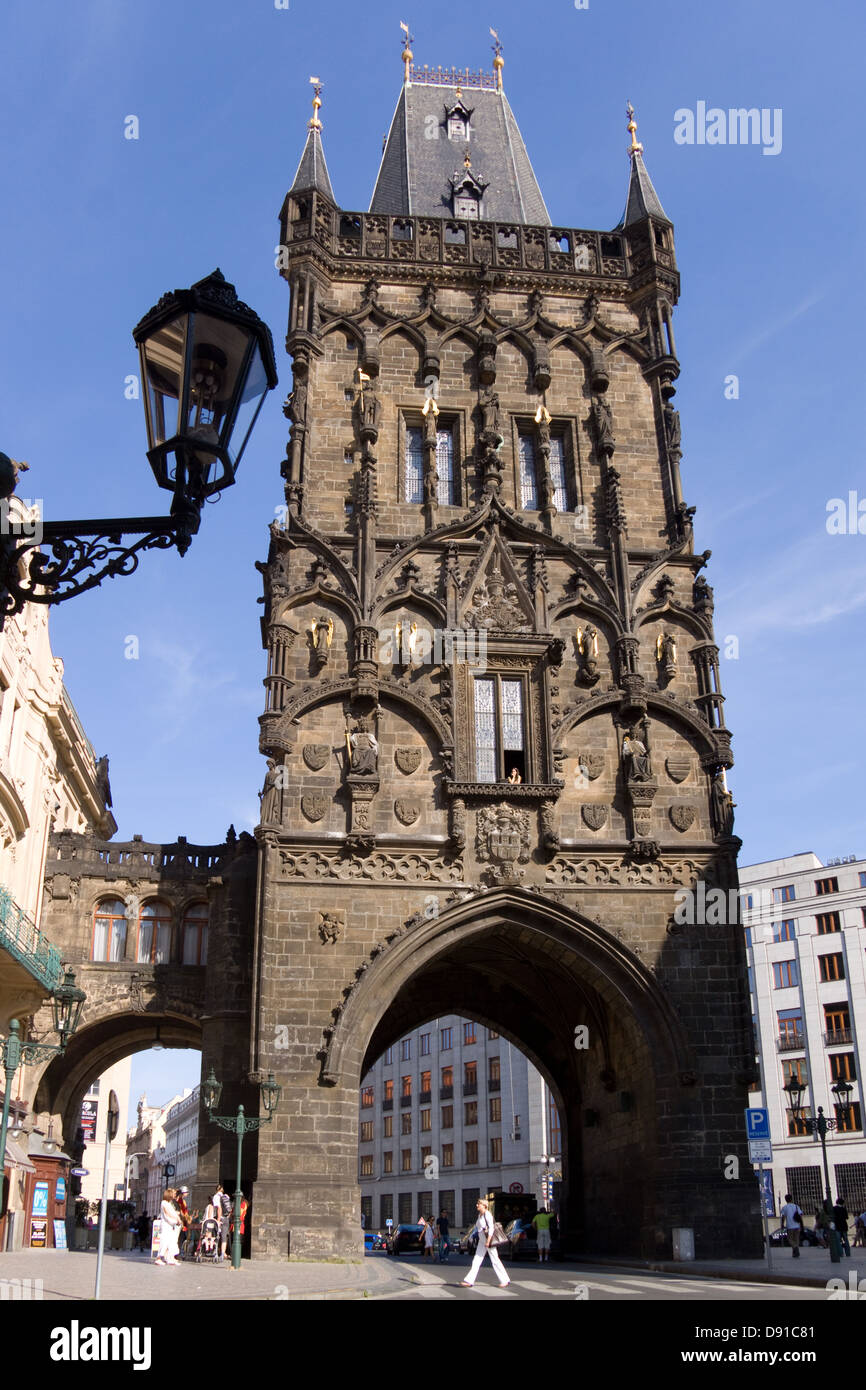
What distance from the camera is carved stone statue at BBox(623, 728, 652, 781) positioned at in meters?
28.8

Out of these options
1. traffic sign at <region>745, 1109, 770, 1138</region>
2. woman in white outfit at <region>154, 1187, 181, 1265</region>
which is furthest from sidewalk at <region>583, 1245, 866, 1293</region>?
woman in white outfit at <region>154, 1187, 181, 1265</region>

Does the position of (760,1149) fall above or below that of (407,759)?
below

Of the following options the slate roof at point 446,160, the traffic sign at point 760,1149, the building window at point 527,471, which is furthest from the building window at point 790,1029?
the traffic sign at point 760,1149

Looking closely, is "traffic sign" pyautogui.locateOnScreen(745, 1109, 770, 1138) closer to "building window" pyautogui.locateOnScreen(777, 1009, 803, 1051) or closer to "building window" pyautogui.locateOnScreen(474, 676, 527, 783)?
"building window" pyautogui.locateOnScreen(474, 676, 527, 783)

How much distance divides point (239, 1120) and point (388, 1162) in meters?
59.0

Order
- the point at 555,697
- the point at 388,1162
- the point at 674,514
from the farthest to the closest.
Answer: the point at 388,1162 < the point at 674,514 < the point at 555,697

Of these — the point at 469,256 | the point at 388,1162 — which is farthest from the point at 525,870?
the point at 388,1162

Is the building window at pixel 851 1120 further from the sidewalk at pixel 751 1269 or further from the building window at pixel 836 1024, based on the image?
the sidewalk at pixel 751 1269

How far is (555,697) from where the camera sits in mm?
29641

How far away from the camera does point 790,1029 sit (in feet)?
204

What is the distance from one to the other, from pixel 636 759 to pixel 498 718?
132 inches

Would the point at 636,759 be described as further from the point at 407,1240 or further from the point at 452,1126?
the point at 452,1126

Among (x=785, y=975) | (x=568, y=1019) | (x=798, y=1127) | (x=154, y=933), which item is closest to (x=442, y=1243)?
(x=568, y=1019)
